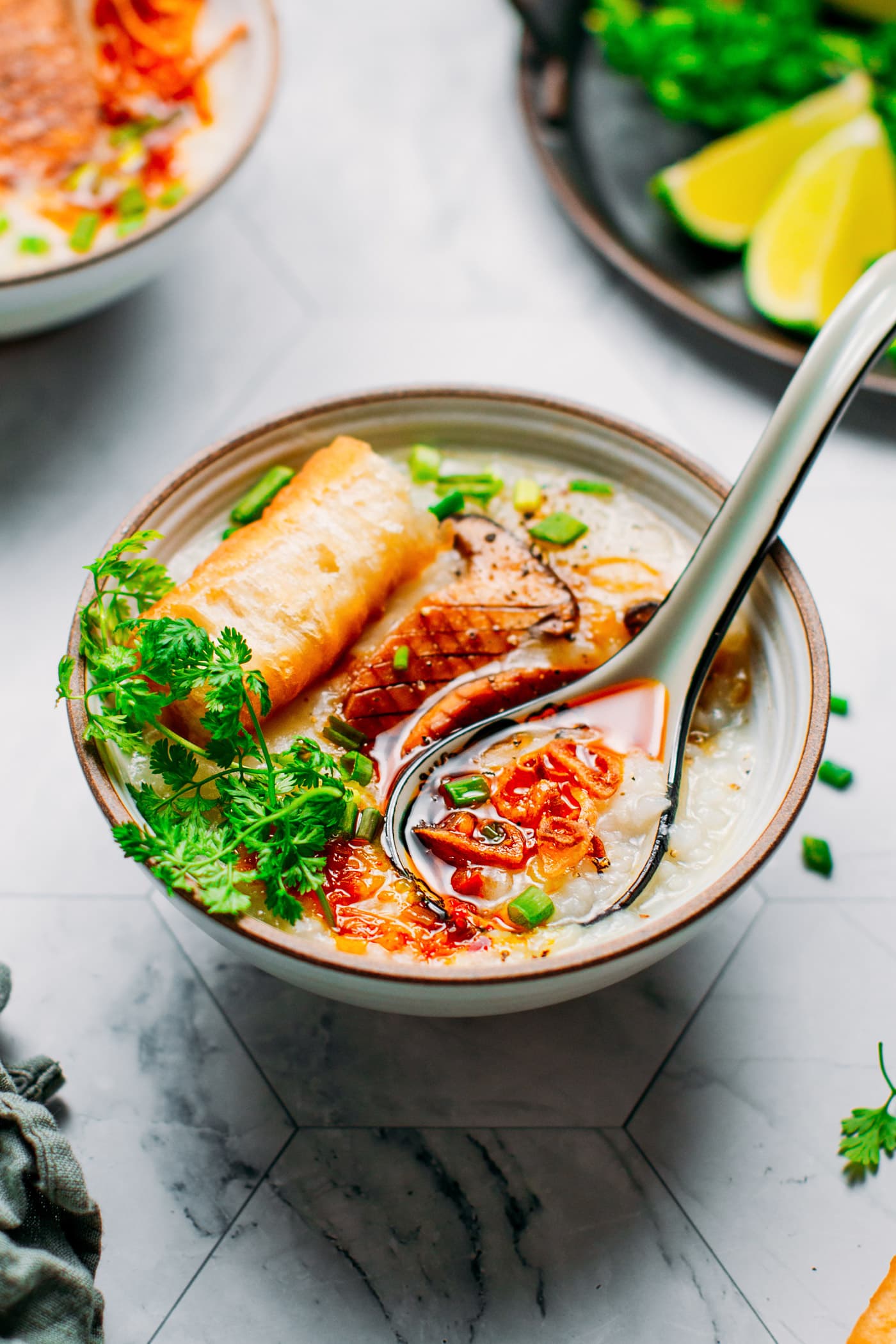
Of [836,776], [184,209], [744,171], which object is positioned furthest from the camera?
[744,171]

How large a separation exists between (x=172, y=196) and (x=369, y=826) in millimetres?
1478

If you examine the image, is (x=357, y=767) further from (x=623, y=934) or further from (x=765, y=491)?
(x=765, y=491)

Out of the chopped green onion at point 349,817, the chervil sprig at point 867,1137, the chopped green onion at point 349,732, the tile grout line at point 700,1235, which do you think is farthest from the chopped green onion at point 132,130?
the chervil sprig at point 867,1137

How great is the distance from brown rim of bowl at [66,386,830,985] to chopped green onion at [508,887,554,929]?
4.7 inches

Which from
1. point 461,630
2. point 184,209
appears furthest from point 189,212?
point 461,630

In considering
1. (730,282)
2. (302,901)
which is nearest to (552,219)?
(730,282)

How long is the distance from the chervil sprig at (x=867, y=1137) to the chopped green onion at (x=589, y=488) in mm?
1027

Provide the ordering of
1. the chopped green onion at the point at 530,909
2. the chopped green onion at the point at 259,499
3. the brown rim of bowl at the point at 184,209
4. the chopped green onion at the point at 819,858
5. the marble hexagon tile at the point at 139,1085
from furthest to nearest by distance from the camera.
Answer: the brown rim of bowl at the point at 184,209, the chopped green onion at the point at 819,858, the chopped green onion at the point at 259,499, the marble hexagon tile at the point at 139,1085, the chopped green onion at the point at 530,909

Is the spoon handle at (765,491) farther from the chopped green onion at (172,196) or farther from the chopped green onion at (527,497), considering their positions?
the chopped green onion at (172,196)

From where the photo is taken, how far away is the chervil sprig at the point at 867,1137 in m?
1.66

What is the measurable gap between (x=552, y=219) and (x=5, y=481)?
1.44 meters

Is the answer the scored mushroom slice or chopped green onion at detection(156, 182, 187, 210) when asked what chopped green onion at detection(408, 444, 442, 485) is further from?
chopped green onion at detection(156, 182, 187, 210)

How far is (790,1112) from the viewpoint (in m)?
1.71

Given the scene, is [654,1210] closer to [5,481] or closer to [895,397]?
[895,397]
